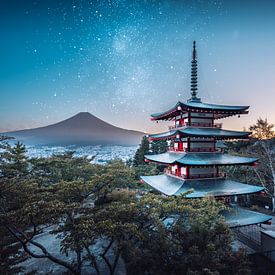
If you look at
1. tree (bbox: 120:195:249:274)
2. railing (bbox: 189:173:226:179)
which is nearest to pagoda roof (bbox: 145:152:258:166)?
railing (bbox: 189:173:226:179)

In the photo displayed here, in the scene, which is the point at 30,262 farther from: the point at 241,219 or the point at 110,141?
the point at 110,141

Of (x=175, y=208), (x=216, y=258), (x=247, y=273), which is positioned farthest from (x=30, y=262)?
(x=247, y=273)

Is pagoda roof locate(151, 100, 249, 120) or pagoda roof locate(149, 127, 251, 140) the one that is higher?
pagoda roof locate(151, 100, 249, 120)

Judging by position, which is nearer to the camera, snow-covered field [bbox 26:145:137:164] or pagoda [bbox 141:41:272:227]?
pagoda [bbox 141:41:272:227]

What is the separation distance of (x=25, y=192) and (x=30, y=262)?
279 inches

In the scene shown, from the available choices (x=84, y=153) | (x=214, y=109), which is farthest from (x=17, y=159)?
(x=84, y=153)

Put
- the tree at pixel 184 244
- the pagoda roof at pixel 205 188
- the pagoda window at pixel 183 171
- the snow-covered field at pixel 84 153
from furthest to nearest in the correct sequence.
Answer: the snow-covered field at pixel 84 153 → the pagoda window at pixel 183 171 → the pagoda roof at pixel 205 188 → the tree at pixel 184 244

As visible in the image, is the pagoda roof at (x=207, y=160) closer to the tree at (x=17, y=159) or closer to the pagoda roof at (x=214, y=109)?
the pagoda roof at (x=214, y=109)

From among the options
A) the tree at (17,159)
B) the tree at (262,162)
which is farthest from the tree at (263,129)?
the tree at (17,159)

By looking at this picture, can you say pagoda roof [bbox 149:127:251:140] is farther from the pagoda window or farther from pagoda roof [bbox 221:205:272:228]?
pagoda roof [bbox 221:205:272:228]

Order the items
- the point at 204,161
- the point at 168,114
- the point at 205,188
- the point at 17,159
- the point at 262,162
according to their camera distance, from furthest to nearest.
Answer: the point at 262,162 → the point at 17,159 → the point at 168,114 → the point at 204,161 → the point at 205,188

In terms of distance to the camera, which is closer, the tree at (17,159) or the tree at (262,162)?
the tree at (17,159)

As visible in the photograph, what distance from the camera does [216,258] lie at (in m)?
7.38

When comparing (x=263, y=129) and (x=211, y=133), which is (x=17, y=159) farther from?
(x=263, y=129)
